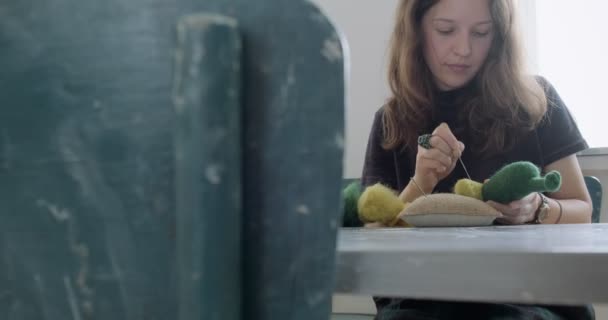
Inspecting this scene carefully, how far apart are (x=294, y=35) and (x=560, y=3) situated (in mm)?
1789

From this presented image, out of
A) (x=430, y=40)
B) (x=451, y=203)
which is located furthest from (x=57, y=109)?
(x=430, y=40)

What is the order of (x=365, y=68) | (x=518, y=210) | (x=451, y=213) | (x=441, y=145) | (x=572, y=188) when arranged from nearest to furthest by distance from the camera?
(x=451, y=213) < (x=518, y=210) < (x=441, y=145) < (x=572, y=188) < (x=365, y=68)

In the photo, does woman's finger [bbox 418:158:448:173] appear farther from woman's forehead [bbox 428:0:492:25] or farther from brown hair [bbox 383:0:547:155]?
woman's forehead [bbox 428:0:492:25]

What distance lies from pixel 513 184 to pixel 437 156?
19cm

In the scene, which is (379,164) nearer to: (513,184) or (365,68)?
(513,184)

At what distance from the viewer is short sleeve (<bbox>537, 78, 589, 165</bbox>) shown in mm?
1239

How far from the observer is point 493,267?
1.06 feet

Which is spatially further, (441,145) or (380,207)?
(441,145)

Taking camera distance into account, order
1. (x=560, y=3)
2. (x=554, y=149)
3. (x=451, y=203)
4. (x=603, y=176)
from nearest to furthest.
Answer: (x=451, y=203) → (x=554, y=149) → (x=603, y=176) → (x=560, y=3)

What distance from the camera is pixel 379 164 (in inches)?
53.6

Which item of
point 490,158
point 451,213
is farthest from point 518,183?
point 490,158

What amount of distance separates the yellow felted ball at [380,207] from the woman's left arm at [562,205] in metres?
0.14

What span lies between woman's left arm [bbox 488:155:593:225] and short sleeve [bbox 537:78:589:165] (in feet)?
0.05

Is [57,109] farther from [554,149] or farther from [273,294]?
[554,149]
